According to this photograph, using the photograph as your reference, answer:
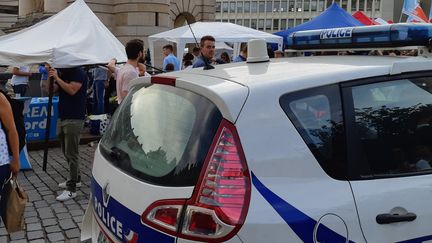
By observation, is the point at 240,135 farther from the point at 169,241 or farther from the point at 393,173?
the point at 393,173

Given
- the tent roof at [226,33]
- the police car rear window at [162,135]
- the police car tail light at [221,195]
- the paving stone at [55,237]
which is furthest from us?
the tent roof at [226,33]

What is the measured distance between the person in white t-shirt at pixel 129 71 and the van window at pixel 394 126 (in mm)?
3808

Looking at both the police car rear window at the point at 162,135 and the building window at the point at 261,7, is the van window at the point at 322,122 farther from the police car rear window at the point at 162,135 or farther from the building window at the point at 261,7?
the building window at the point at 261,7

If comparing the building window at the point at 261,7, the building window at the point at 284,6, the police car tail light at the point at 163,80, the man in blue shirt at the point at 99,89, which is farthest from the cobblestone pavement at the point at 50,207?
the building window at the point at 261,7

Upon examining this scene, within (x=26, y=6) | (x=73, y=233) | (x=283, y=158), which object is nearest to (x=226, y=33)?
(x=73, y=233)

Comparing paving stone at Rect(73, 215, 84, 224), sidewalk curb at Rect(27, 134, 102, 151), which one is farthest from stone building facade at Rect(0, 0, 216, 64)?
paving stone at Rect(73, 215, 84, 224)

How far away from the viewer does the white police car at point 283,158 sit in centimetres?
205

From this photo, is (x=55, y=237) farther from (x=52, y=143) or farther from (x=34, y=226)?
(x=52, y=143)

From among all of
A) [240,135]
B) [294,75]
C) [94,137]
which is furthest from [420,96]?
[94,137]

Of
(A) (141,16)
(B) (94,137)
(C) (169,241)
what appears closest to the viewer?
(C) (169,241)

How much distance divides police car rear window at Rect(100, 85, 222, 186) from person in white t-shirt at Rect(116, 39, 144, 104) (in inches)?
114

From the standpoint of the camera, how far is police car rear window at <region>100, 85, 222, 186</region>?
2174 millimetres

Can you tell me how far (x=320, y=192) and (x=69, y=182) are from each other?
14.5ft

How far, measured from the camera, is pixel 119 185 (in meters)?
→ 2.48
